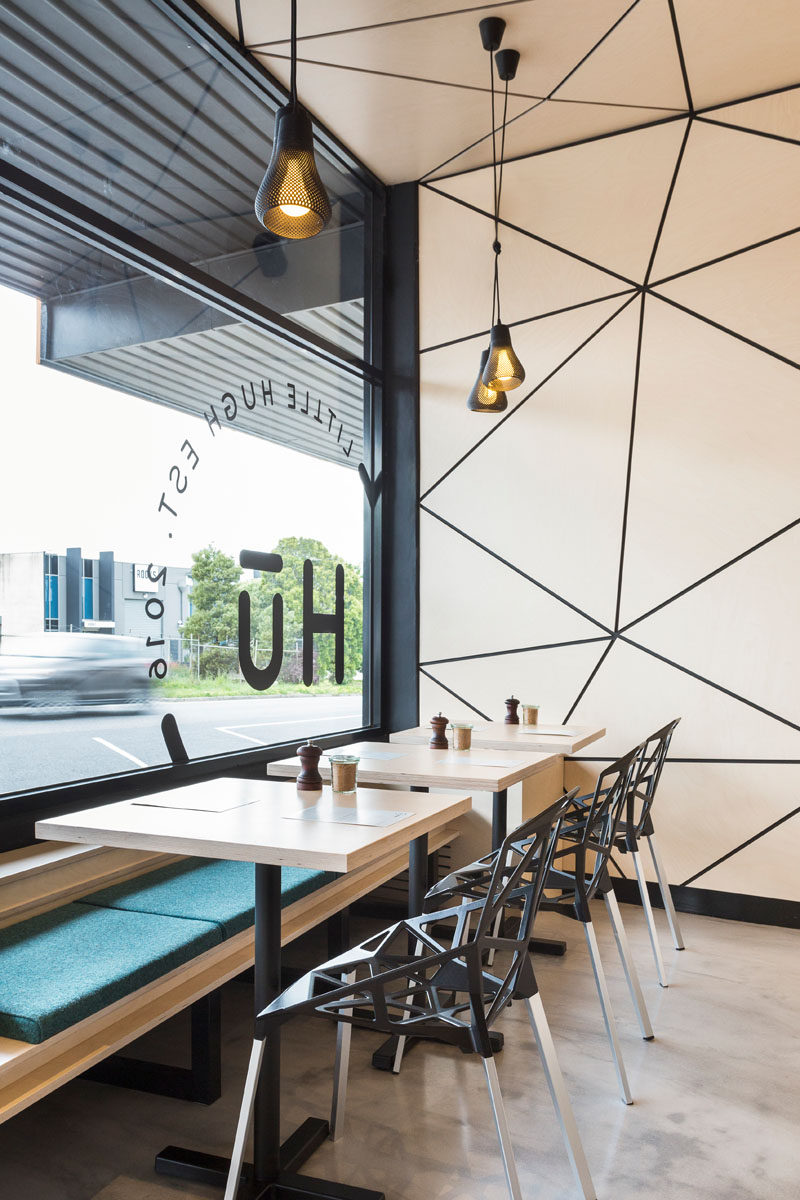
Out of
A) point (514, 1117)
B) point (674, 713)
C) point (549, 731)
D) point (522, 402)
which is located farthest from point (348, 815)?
point (522, 402)

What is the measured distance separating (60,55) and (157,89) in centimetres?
55

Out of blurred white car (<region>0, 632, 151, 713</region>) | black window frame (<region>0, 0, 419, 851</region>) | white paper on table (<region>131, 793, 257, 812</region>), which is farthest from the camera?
black window frame (<region>0, 0, 419, 851</region>)

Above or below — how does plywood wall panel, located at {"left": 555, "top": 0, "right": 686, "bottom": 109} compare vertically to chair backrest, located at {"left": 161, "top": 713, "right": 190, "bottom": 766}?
above

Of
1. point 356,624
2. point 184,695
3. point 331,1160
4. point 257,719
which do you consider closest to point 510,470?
point 356,624

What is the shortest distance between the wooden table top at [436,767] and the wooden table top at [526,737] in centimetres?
6

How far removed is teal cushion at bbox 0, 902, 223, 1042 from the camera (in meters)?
2.00

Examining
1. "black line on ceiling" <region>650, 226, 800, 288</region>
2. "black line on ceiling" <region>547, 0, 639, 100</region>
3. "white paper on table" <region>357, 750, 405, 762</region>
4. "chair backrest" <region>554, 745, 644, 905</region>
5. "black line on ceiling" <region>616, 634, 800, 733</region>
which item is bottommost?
"chair backrest" <region>554, 745, 644, 905</region>

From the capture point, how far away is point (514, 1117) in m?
2.49

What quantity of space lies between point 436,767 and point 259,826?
1058 mm

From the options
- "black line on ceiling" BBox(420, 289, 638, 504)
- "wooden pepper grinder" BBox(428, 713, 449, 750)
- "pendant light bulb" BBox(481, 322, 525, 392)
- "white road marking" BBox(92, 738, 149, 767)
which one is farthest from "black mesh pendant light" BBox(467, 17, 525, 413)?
"white road marking" BBox(92, 738, 149, 767)

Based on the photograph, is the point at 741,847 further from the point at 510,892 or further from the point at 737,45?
the point at 737,45

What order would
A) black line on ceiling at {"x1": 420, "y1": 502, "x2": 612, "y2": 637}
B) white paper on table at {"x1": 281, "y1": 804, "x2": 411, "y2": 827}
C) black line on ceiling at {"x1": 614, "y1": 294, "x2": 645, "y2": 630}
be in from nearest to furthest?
white paper on table at {"x1": 281, "y1": 804, "x2": 411, "y2": 827}, black line on ceiling at {"x1": 614, "y1": 294, "x2": 645, "y2": 630}, black line on ceiling at {"x1": 420, "y1": 502, "x2": 612, "y2": 637}

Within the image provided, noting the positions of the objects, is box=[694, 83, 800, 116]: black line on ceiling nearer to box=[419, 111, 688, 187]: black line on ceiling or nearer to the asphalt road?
box=[419, 111, 688, 187]: black line on ceiling

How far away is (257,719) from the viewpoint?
13.9ft
